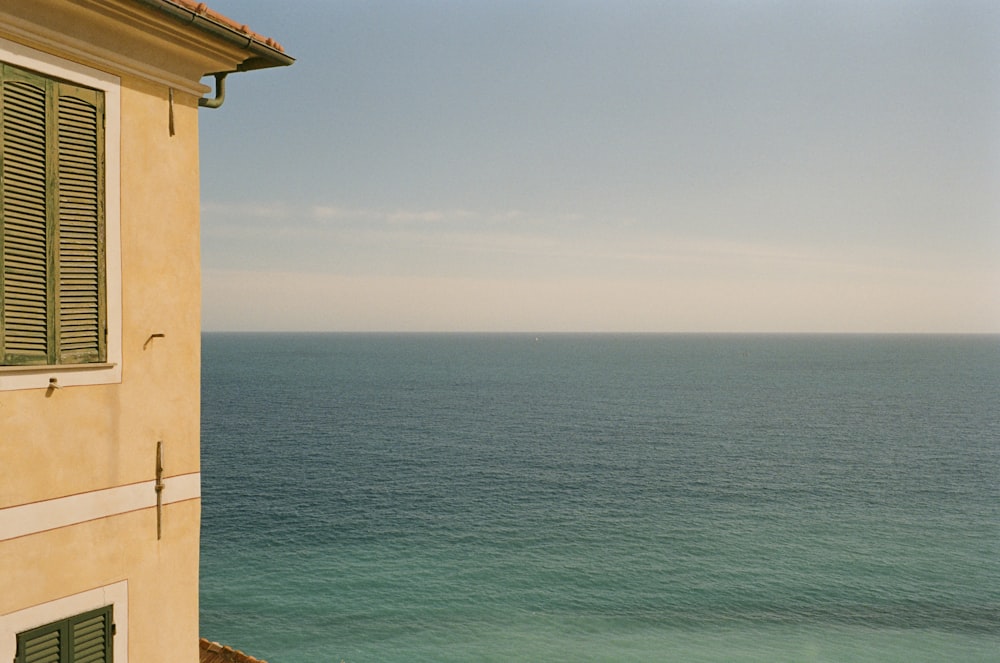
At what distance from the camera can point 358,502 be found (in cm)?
6438

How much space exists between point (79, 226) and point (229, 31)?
9.60ft

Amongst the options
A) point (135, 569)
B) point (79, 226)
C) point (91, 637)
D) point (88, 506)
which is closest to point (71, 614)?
point (91, 637)

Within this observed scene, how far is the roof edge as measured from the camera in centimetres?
766

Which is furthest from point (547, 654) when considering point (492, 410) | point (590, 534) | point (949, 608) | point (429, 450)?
point (492, 410)

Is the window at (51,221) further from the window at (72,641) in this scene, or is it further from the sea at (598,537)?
the sea at (598,537)

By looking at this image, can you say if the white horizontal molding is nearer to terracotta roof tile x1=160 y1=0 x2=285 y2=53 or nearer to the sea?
terracotta roof tile x1=160 y1=0 x2=285 y2=53

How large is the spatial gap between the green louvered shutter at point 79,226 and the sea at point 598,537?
33.2 meters

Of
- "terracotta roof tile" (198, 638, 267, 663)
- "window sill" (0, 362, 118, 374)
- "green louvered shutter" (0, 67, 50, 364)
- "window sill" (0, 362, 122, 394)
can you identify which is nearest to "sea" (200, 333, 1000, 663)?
"terracotta roof tile" (198, 638, 267, 663)

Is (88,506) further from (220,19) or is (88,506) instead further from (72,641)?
(220,19)

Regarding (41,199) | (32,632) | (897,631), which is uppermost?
(41,199)

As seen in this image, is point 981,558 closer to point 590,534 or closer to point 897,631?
point 897,631

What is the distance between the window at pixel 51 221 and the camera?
671cm

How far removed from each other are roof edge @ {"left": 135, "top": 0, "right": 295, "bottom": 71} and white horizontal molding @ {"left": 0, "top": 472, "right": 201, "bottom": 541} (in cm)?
513

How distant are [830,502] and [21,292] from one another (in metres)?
73.6
